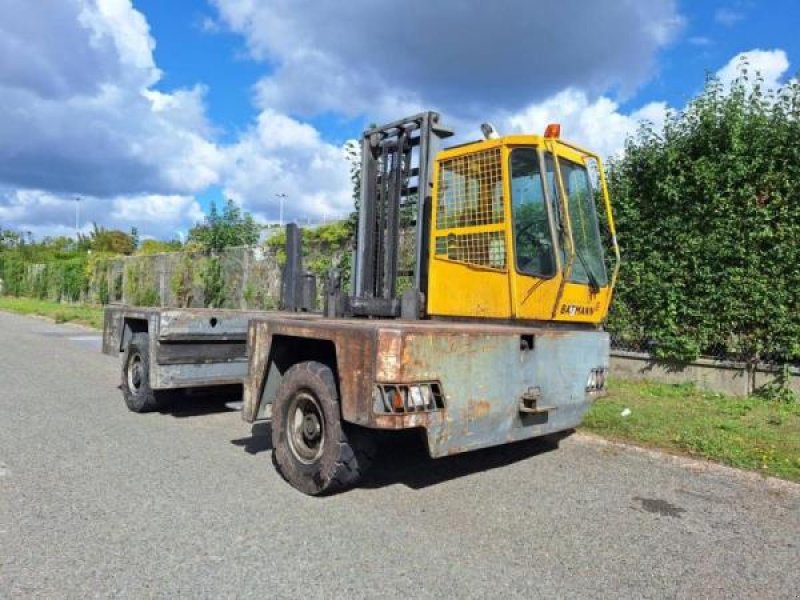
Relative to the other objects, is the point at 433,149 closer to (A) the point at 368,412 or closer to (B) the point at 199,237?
(A) the point at 368,412

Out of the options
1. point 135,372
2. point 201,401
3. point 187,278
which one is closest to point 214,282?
point 187,278

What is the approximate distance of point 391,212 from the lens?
633 cm

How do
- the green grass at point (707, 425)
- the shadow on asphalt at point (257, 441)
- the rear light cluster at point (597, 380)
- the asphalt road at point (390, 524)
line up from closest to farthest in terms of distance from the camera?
the asphalt road at point (390, 524) → the rear light cluster at point (597, 380) → the green grass at point (707, 425) → the shadow on asphalt at point (257, 441)

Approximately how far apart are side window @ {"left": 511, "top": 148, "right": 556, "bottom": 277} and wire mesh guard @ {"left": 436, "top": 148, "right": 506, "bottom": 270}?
122 mm

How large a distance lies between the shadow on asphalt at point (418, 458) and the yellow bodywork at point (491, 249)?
50.9 inches

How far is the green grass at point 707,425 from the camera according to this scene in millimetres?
5734

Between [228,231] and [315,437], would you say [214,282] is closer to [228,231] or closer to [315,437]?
[228,231]

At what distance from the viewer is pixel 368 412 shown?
4098mm

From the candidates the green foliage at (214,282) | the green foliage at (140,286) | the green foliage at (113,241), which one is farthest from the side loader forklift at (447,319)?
the green foliage at (113,241)

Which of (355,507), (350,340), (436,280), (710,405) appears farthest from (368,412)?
(710,405)

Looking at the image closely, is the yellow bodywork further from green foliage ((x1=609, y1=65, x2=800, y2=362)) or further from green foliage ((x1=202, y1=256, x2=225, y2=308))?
green foliage ((x1=202, y1=256, x2=225, y2=308))

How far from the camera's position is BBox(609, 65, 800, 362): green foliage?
7.71 metres

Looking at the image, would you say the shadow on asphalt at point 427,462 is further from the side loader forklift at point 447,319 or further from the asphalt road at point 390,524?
the side loader forklift at point 447,319

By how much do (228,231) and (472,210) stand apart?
15.8m
